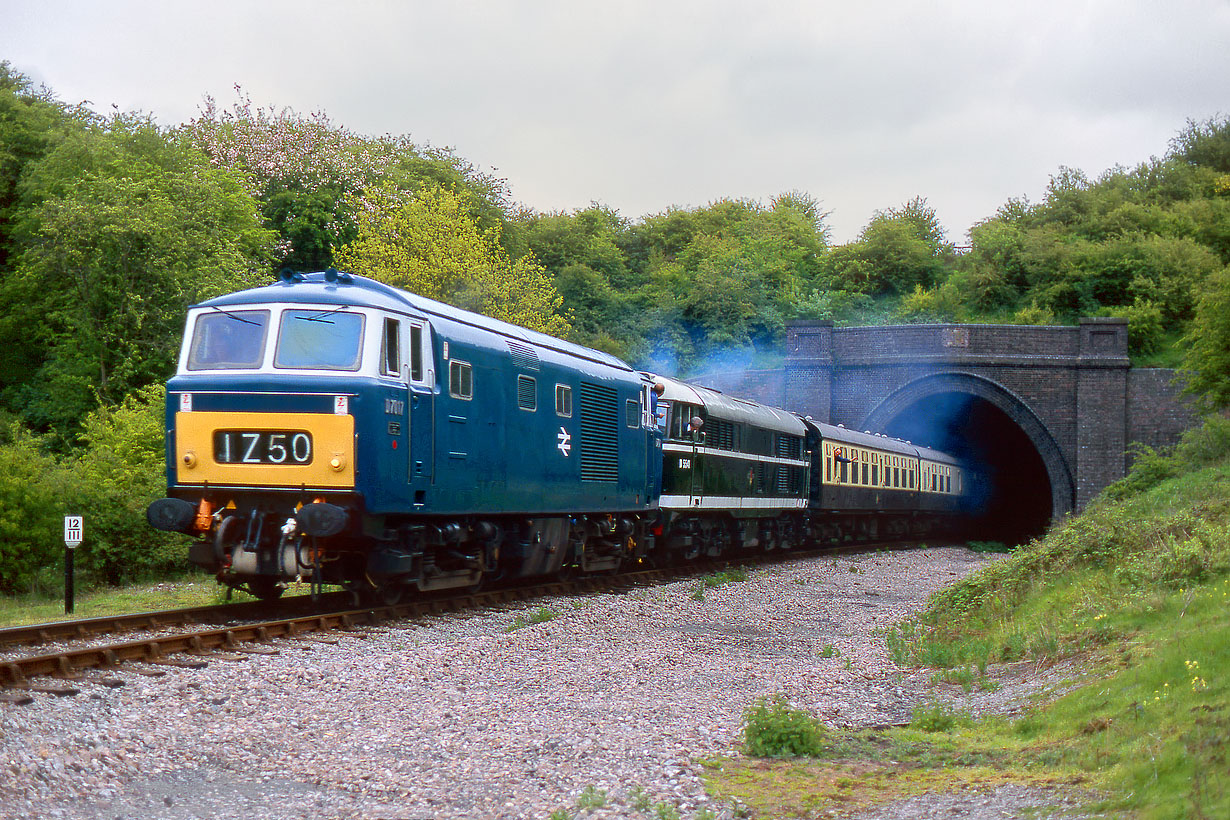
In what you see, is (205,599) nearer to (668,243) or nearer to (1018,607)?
(1018,607)

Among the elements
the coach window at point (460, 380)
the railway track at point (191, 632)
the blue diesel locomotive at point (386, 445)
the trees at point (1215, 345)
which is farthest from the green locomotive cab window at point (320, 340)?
the trees at point (1215, 345)

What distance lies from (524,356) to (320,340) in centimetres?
376

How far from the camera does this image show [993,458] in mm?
56844

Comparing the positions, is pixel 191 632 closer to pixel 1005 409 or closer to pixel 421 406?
pixel 421 406

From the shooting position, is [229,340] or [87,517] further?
[87,517]

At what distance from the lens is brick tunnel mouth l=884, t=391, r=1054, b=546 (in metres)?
50.2

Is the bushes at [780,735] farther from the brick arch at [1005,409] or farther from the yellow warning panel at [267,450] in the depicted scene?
the brick arch at [1005,409]

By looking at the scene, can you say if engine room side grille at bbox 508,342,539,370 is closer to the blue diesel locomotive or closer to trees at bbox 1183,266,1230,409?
the blue diesel locomotive

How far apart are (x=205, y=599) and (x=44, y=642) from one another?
626cm

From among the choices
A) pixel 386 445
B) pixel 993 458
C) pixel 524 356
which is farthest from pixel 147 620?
pixel 993 458

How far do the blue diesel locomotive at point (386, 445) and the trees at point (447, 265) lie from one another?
23379 millimetres

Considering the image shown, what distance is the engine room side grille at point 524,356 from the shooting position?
1485 centimetres

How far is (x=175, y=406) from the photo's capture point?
11.9m

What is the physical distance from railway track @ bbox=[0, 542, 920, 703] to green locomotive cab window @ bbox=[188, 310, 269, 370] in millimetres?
2692
